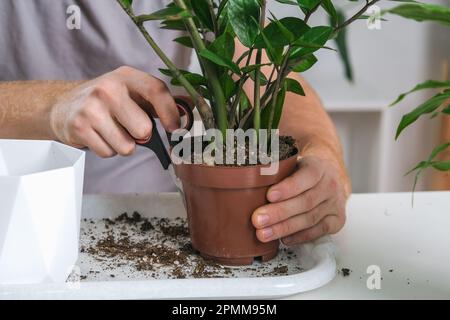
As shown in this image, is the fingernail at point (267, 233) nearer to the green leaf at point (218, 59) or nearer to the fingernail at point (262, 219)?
the fingernail at point (262, 219)

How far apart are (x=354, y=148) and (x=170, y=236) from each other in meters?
1.26

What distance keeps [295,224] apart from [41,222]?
0.24m

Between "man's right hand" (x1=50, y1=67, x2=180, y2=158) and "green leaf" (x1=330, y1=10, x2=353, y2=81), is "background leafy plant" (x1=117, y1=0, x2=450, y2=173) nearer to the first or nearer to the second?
"man's right hand" (x1=50, y1=67, x2=180, y2=158)

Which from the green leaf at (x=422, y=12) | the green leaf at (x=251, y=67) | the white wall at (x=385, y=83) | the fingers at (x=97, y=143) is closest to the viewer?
the green leaf at (x=422, y=12)

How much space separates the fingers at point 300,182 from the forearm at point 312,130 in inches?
2.8

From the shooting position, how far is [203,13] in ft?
1.88

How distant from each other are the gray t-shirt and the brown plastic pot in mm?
450

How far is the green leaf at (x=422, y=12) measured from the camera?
0.44 metres

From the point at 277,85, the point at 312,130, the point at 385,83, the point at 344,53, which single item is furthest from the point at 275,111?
the point at 385,83

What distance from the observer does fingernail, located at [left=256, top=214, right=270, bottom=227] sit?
597mm

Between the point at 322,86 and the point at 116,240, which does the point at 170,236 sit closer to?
the point at 116,240

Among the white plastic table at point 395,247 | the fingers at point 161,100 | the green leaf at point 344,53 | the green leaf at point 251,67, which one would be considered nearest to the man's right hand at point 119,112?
the fingers at point 161,100

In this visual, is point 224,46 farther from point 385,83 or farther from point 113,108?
point 385,83
